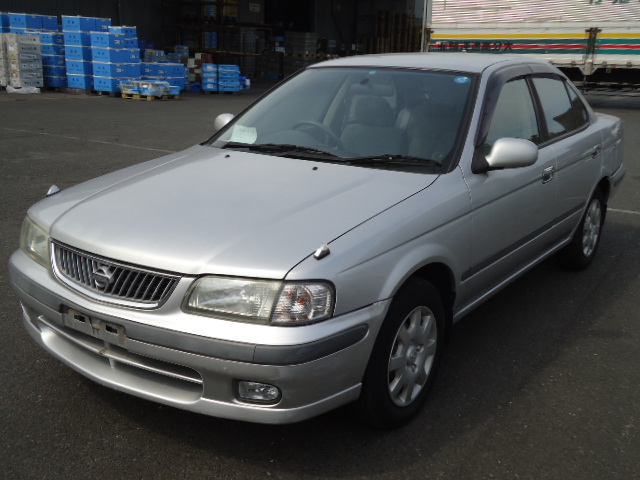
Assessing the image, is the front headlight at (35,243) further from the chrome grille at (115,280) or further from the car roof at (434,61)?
the car roof at (434,61)

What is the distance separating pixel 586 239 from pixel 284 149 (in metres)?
2.67

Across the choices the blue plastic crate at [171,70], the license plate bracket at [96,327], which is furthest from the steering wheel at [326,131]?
the blue plastic crate at [171,70]

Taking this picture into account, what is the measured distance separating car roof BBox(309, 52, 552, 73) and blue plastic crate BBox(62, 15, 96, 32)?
47.8 feet

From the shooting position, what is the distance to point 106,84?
57.4 ft

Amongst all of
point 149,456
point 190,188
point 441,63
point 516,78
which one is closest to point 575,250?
point 516,78

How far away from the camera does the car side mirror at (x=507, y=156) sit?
3313mm

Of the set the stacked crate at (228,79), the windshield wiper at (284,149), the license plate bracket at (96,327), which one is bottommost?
the stacked crate at (228,79)

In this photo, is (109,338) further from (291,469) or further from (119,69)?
(119,69)

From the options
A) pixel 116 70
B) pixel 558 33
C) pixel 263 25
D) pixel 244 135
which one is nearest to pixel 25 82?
pixel 116 70

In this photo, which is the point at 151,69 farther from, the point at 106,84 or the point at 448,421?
the point at 448,421

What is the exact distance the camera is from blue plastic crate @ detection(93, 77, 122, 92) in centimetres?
1739

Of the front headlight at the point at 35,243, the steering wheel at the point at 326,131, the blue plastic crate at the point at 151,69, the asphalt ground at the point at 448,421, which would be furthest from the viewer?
the blue plastic crate at the point at 151,69

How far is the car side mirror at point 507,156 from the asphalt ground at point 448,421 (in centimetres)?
107

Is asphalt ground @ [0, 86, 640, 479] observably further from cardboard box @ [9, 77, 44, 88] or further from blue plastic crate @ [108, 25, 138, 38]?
cardboard box @ [9, 77, 44, 88]
